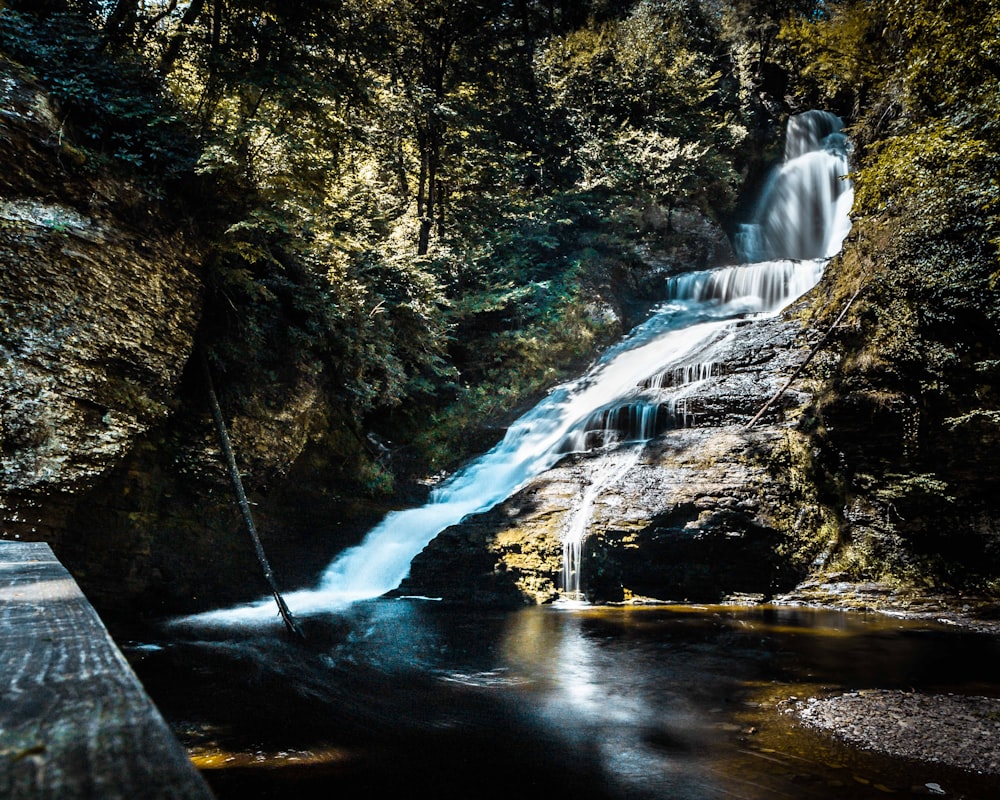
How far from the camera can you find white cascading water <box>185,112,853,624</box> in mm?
11102

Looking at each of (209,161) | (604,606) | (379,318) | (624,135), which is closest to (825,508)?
(604,606)

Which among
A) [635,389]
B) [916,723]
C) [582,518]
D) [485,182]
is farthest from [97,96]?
[485,182]

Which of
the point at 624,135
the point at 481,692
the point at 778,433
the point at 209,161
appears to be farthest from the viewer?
the point at 624,135

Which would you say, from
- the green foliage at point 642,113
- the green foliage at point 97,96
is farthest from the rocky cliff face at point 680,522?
the green foliage at point 642,113

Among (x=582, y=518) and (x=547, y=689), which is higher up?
(x=582, y=518)

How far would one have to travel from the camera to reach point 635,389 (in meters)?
14.3

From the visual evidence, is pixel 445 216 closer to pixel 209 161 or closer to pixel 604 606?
pixel 209 161

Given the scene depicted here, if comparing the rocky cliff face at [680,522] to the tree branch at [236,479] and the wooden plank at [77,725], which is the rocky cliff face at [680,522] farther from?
the wooden plank at [77,725]

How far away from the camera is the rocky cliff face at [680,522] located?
394 inches

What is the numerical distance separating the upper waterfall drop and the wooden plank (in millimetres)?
25553

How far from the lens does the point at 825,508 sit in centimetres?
1016

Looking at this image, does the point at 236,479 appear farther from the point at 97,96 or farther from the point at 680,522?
the point at 680,522

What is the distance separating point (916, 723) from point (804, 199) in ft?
80.0

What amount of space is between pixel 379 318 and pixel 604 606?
784 centimetres
